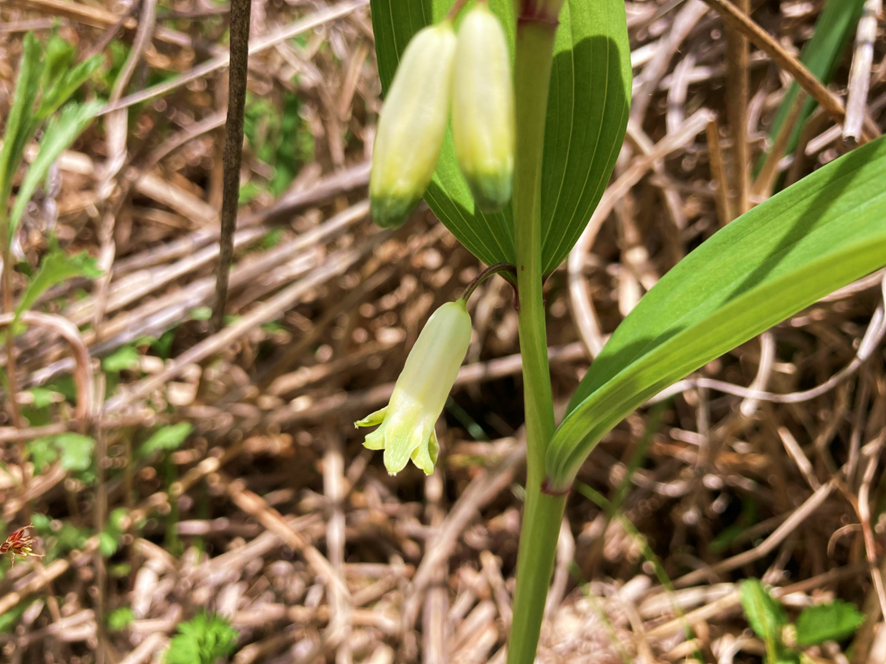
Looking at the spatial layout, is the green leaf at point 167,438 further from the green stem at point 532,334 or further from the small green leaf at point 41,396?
the green stem at point 532,334

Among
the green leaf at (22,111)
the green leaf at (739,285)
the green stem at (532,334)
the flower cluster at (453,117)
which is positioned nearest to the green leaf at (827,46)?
the green leaf at (739,285)

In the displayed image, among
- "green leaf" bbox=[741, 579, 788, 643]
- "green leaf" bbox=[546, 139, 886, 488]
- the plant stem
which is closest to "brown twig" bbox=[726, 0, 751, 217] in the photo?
"green leaf" bbox=[546, 139, 886, 488]

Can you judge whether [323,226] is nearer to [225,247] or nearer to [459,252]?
[459,252]

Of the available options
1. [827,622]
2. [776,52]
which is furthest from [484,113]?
[827,622]

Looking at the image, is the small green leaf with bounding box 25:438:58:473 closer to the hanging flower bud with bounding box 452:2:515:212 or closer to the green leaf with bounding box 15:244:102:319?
the green leaf with bounding box 15:244:102:319

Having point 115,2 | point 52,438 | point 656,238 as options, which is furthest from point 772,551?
point 115,2
